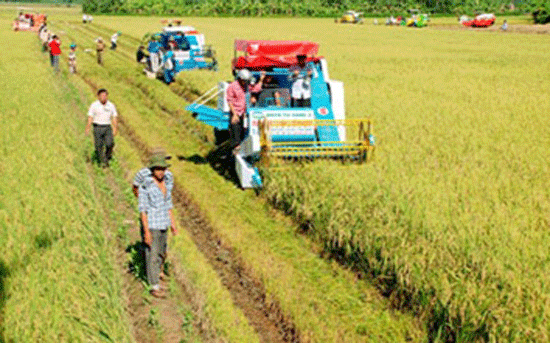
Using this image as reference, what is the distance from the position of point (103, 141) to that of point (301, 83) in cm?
396

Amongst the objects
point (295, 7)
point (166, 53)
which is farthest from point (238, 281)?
point (295, 7)

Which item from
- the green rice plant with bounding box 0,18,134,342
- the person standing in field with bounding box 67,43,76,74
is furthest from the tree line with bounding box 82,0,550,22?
the green rice plant with bounding box 0,18,134,342

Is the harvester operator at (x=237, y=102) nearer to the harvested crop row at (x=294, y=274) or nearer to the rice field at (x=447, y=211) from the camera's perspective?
the harvested crop row at (x=294, y=274)

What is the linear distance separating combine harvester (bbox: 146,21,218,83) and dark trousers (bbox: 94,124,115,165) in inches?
433

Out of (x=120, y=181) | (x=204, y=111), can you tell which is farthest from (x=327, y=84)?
(x=120, y=181)

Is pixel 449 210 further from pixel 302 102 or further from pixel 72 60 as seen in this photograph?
pixel 72 60

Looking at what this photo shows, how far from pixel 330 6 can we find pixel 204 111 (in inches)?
3474

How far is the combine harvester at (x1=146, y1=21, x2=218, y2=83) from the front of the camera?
22234mm

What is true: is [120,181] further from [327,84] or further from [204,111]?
[327,84]

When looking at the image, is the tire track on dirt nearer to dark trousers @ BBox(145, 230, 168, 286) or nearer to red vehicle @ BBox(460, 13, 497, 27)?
dark trousers @ BBox(145, 230, 168, 286)

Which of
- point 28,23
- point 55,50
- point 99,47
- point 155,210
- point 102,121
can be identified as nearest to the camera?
point 155,210

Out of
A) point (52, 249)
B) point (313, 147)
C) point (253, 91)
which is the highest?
point (253, 91)

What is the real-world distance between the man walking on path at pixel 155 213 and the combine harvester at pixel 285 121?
331 centimetres

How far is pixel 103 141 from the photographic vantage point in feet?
37.2
